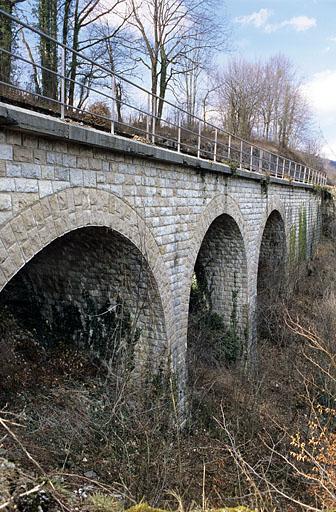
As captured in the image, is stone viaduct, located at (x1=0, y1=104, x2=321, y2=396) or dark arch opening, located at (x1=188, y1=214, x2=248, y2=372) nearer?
stone viaduct, located at (x1=0, y1=104, x2=321, y2=396)

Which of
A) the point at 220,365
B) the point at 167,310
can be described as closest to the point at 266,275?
the point at 220,365

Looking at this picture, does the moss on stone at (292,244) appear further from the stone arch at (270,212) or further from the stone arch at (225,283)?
the stone arch at (225,283)

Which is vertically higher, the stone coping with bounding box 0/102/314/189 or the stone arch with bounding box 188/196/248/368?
the stone coping with bounding box 0/102/314/189

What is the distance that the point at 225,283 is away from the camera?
544 inches

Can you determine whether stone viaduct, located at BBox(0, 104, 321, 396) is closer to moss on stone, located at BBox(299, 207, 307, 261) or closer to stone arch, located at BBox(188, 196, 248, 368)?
stone arch, located at BBox(188, 196, 248, 368)

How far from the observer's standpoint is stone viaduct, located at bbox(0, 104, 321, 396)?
4625 millimetres

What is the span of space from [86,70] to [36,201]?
36.8ft

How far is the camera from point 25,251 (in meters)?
4.66

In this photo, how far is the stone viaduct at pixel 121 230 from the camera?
15.2 feet

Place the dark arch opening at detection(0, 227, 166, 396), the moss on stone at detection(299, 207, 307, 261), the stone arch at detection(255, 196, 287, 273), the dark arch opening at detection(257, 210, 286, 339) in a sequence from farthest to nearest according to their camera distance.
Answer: the moss on stone at detection(299, 207, 307, 261)
the dark arch opening at detection(257, 210, 286, 339)
the stone arch at detection(255, 196, 287, 273)
the dark arch opening at detection(0, 227, 166, 396)

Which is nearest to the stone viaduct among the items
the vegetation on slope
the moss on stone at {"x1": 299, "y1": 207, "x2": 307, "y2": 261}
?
the vegetation on slope

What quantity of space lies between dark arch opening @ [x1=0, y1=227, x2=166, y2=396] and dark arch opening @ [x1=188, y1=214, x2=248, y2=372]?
421cm

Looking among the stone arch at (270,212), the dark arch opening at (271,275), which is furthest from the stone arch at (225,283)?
the dark arch opening at (271,275)

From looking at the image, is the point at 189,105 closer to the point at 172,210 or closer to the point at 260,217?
the point at 260,217
